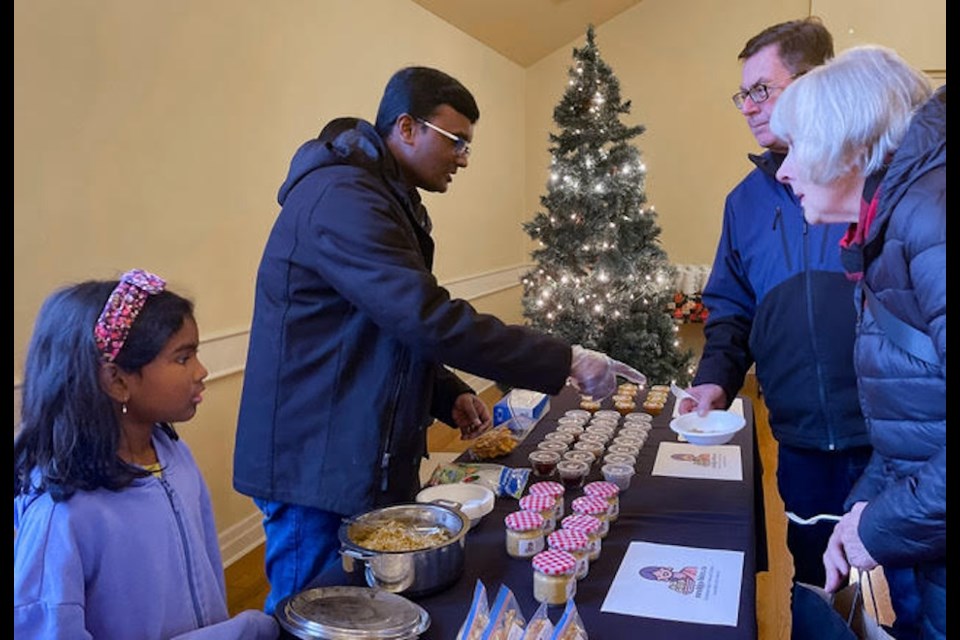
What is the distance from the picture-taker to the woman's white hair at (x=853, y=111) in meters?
0.97

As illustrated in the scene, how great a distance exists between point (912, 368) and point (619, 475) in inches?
34.2

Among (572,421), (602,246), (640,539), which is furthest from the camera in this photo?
(602,246)

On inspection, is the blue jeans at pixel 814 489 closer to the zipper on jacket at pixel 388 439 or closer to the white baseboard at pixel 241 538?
the zipper on jacket at pixel 388 439

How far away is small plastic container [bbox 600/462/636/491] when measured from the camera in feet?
5.51

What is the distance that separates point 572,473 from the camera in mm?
1680

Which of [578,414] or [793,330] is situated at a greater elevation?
[793,330]

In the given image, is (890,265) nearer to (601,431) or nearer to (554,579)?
(554,579)

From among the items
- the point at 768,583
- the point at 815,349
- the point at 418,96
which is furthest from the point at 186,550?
the point at 768,583

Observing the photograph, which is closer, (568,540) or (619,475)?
(568,540)

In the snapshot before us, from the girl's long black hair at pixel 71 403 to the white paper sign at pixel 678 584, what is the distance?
2.48ft

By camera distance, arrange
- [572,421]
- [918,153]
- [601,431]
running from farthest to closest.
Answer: [572,421] → [601,431] → [918,153]

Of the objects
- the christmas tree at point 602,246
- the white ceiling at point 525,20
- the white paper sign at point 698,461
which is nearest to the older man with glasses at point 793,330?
the white paper sign at point 698,461

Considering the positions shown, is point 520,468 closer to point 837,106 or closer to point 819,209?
point 819,209
